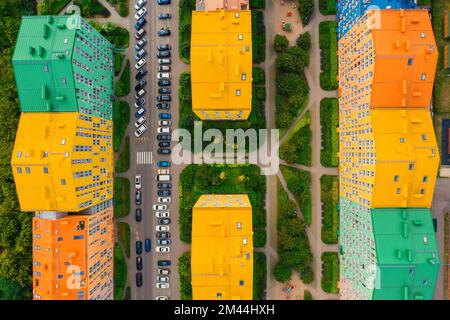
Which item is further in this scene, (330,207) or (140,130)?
(140,130)

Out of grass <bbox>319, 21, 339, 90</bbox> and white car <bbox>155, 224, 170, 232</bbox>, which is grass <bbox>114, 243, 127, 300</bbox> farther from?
grass <bbox>319, 21, 339, 90</bbox>

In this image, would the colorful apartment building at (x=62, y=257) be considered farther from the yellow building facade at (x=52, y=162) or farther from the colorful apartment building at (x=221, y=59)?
the colorful apartment building at (x=221, y=59)

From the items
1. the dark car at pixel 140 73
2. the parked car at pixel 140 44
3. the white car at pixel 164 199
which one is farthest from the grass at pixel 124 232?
the parked car at pixel 140 44

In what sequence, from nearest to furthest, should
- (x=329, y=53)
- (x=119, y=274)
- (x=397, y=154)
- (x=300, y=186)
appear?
(x=397, y=154)
(x=300, y=186)
(x=329, y=53)
(x=119, y=274)

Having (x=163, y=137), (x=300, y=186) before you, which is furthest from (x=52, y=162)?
(x=300, y=186)

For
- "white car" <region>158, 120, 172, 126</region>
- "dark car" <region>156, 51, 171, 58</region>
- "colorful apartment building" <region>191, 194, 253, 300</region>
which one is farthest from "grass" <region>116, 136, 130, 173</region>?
"colorful apartment building" <region>191, 194, 253, 300</region>

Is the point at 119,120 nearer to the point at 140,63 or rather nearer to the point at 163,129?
the point at 163,129

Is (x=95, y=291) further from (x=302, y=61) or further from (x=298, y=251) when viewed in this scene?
(x=302, y=61)
